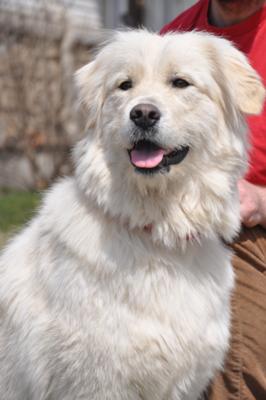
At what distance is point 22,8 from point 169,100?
757 cm

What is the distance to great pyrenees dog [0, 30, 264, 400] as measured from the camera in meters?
2.81

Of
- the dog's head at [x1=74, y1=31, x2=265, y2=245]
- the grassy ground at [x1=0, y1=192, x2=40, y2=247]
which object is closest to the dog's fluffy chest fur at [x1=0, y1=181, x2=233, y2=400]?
the dog's head at [x1=74, y1=31, x2=265, y2=245]

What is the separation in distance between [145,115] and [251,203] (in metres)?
0.78

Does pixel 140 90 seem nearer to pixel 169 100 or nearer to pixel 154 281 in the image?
pixel 169 100

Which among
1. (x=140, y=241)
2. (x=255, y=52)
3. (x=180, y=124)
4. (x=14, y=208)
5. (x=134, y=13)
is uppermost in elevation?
(x=255, y=52)

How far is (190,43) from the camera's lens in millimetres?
2990

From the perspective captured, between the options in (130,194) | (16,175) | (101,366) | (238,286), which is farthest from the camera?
(16,175)

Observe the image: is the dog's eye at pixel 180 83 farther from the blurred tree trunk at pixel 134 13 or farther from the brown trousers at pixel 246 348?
the blurred tree trunk at pixel 134 13

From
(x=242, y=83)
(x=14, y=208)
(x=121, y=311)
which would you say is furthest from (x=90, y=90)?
(x=14, y=208)

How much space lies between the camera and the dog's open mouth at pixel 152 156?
286cm

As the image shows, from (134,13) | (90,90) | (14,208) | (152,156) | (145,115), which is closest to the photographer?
(145,115)

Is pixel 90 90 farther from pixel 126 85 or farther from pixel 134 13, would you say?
pixel 134 13

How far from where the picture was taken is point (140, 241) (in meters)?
2.97


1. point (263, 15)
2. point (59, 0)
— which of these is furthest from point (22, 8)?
point (263, 15)
